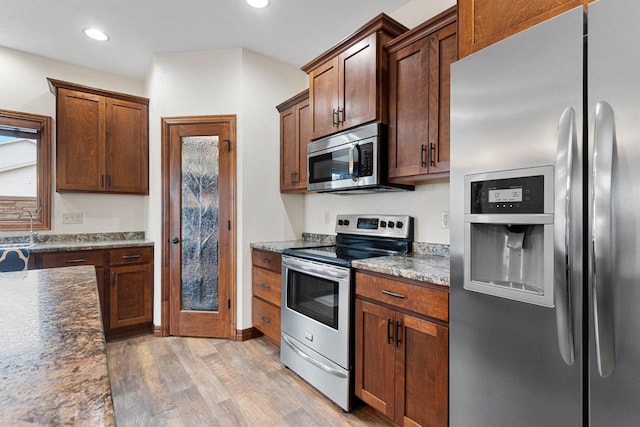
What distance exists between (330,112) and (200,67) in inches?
61.5

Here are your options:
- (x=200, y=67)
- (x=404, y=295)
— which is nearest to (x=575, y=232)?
(x=404, y=295)

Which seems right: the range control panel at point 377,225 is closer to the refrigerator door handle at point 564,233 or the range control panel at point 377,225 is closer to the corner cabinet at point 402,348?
the corner cabinet at point 402,348

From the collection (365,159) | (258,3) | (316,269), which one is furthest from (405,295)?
(258,3)

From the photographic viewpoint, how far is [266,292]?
283 cm

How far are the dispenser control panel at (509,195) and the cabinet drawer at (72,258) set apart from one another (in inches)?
125

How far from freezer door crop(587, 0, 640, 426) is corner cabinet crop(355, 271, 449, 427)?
570 mm

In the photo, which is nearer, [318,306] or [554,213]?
[554,213]

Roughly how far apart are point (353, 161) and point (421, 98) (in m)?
0.58

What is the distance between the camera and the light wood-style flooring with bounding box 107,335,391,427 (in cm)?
187

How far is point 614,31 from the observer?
896mm

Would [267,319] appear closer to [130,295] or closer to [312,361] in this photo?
[312,361]

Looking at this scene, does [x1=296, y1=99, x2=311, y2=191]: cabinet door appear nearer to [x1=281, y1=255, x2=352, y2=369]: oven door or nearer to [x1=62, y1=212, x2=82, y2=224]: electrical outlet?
[x1=281, y1=255, x2=352, y2=369]: oven door

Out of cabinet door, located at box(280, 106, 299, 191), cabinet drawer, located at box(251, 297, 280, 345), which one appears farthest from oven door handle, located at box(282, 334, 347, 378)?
cabinet door, located at box(280, 106, 299, 191)

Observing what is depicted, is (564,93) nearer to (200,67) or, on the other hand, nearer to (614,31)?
(614,31)
